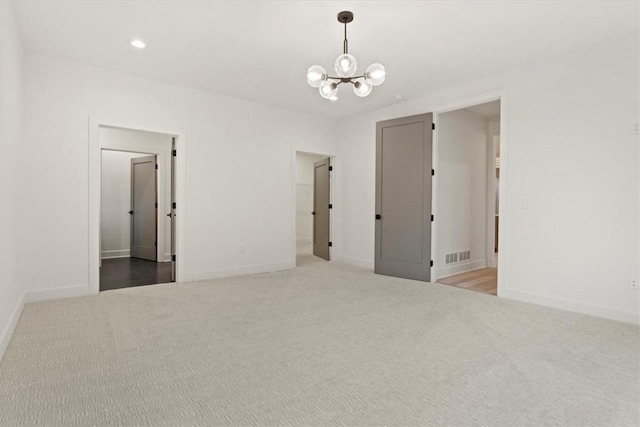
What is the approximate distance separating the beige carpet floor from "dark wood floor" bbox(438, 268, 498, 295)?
0.74m

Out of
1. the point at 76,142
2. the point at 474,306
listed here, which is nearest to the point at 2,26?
the point at 76,142

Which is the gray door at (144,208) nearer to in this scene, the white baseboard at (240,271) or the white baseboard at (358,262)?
the white baseboard at (240,271)

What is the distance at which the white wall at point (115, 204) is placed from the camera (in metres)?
7.31

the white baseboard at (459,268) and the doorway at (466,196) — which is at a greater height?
the doorway at (466,196)

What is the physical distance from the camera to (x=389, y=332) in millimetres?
2934

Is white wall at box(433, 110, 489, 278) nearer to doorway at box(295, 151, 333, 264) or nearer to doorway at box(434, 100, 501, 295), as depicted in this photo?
doorway at box(434, 100, 501, 295)

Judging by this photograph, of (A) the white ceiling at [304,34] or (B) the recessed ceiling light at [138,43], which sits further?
(B) the recessed ceiling light at [138,43]

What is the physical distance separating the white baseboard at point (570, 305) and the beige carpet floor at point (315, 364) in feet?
0.57

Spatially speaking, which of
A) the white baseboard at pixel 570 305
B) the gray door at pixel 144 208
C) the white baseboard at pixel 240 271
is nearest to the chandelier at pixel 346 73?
the white baseboard at pixel 570 305

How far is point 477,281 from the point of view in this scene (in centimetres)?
503

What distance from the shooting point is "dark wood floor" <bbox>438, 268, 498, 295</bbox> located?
15.1ft

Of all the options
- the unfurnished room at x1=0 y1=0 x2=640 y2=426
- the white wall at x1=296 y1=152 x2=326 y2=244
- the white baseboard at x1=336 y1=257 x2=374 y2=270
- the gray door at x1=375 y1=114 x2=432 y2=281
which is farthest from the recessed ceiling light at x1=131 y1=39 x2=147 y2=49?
the white wall at x1=296 y1=152 x2=326 y2=244

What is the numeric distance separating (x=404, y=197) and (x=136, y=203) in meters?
5.78

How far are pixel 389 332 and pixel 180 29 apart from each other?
11.3 feet
